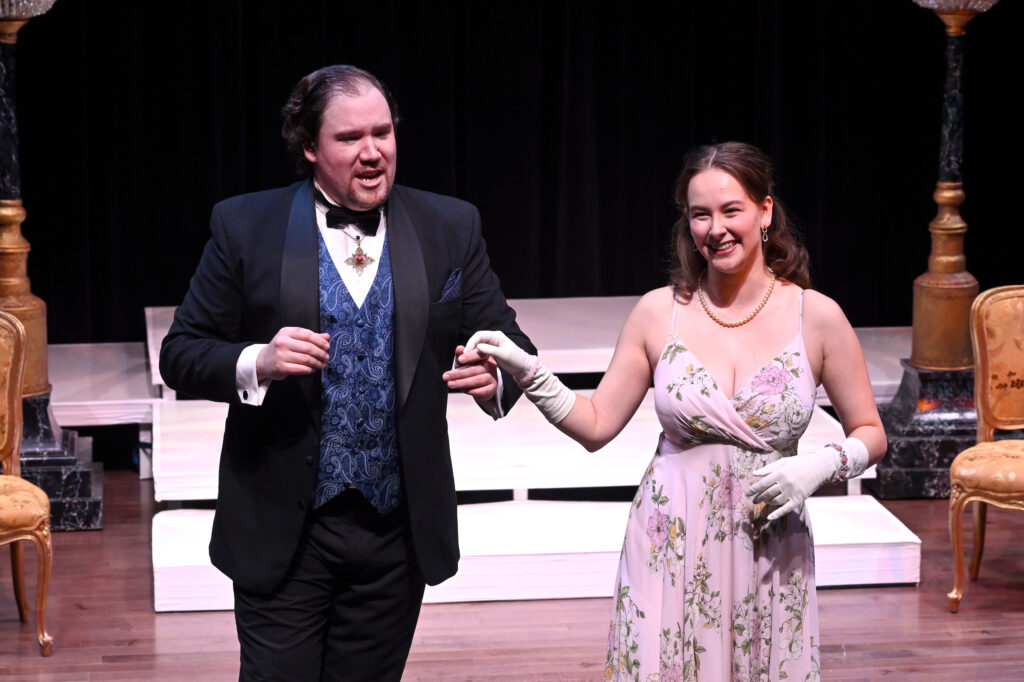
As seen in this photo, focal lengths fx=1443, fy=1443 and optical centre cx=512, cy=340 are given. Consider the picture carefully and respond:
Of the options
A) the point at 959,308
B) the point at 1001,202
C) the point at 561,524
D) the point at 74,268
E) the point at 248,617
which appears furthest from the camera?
the point at 1001,202

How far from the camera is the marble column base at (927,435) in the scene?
5449 mm

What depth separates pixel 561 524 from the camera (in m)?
4.74

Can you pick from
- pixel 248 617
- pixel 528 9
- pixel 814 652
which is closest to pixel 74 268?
pixel 528 9

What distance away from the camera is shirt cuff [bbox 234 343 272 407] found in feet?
8.13

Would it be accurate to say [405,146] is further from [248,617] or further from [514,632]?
[248,617]

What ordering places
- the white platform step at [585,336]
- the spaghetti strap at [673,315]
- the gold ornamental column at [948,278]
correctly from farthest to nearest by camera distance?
the white platform step at [585,336], the gold ornamental column at [948,278], the spaghetti strap at [673,315]

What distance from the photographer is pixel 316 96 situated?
8.41 ft

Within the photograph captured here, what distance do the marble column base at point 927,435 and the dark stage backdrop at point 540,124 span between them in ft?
5.14

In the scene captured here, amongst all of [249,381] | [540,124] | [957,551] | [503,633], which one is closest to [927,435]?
[957,551]

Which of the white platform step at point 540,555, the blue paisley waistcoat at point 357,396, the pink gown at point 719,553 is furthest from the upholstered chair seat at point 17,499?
the pink gown at point 719,553

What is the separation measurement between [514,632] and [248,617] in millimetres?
1795

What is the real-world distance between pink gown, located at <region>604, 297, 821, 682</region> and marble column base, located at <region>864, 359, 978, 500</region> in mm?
2902

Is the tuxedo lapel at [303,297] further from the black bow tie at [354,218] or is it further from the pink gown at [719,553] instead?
the pink gown at [719,553]

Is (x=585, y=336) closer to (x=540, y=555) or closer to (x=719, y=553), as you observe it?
(x=540, y=555)
